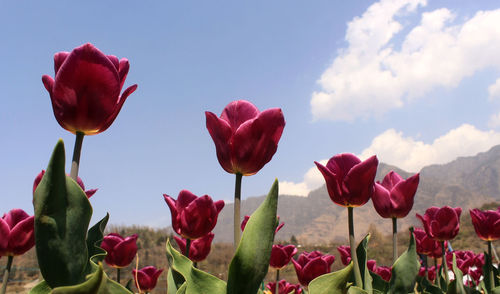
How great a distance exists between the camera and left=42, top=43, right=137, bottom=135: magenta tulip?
85 cm

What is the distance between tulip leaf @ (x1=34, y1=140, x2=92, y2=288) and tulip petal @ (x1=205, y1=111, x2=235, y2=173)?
46 cm

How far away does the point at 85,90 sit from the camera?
0.88 metres

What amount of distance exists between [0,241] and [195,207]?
0.87 m

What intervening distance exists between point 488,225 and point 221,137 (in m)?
2.69

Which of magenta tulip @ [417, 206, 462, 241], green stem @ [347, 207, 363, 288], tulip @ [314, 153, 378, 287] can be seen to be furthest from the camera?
magenta tulip @ [417, 206, 462, 241]

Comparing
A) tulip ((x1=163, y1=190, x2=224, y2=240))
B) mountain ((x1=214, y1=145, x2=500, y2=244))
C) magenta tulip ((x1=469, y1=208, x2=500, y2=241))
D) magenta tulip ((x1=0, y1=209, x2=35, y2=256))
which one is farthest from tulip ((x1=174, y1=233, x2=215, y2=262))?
mountain ((x1=214, y1=145, x2=500, y2=244))

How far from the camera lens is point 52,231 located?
71cm

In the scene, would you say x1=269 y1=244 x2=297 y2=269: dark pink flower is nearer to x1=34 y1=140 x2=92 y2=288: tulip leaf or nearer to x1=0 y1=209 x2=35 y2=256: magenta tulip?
x1=0 y1=209 x2=35 y2=256: magenta tulip

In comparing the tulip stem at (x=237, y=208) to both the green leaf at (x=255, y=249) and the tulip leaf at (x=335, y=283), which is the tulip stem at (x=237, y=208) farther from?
the tulip leaf at (x=335, y=283)

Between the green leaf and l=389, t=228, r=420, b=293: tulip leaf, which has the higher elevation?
the green leaf

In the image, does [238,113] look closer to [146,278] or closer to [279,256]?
[279,256]

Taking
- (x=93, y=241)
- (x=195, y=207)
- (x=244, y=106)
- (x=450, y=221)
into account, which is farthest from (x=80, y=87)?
(x=450, y=221)

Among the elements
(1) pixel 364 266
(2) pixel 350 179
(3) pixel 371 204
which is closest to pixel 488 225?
(1) pixel 364 266

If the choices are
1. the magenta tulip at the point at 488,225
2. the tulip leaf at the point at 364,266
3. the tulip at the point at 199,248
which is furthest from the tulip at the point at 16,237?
the magenta tulip at the point at 488,225
